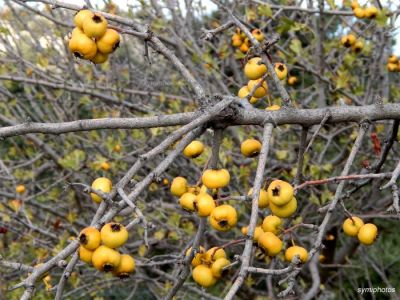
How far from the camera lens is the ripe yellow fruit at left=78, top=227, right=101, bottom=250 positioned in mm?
1609

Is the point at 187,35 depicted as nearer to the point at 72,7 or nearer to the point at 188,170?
the point at 188,170

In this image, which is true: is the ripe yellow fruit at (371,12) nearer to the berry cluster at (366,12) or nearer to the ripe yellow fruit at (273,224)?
the berry cluster at (366,12)

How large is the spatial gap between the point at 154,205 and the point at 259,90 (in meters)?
3.19

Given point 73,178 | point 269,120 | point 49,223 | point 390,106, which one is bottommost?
point 49,223

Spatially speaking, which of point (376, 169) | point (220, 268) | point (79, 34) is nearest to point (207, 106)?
point (79, 34)

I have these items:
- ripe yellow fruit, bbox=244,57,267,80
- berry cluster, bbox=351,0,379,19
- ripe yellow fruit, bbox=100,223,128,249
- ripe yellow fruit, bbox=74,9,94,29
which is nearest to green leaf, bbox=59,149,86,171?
berry cluster, bbox=351,0,379,19

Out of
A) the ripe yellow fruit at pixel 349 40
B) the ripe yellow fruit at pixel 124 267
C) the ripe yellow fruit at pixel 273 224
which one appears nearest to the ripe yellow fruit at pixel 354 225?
the ripe yellow fruit at pixel 273 224

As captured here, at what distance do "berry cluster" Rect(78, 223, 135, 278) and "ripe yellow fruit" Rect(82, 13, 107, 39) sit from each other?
0.75m

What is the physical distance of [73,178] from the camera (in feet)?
19.6

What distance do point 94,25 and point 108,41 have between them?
0.10 meters

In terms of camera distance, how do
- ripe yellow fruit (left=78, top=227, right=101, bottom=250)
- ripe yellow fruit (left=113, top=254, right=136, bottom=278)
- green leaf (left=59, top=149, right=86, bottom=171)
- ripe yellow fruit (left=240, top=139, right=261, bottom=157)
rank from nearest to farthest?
ripe yellow fruit (left=78, top=227, right=101, bottom=250), ripe yellow fruit (left=113, top=254, right=136, bottom=278), ripe yellow fruit (left=240, top=139, right=261, bottom=157), green leaf (left=59, top=149, right=86, bottom=171)

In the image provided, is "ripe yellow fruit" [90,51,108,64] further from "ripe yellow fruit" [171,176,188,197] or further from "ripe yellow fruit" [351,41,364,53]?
"ripe yellow fruit" [351,41,364,53]

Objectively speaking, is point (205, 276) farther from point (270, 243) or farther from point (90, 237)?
point (90, 237)

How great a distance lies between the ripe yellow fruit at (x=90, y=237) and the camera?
1609 mm
